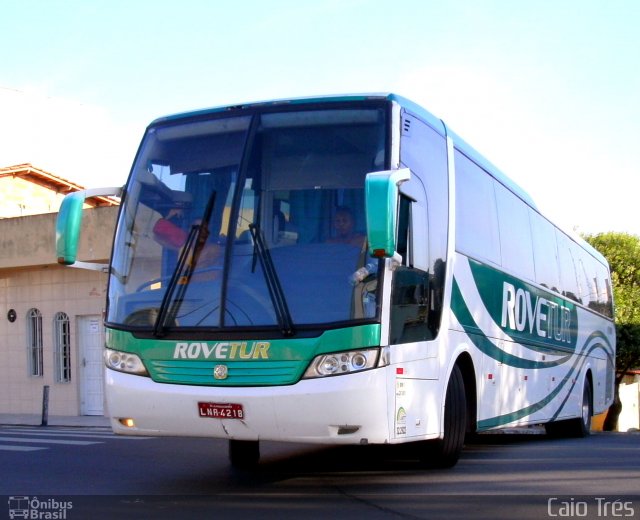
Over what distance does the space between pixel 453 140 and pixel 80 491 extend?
506cm

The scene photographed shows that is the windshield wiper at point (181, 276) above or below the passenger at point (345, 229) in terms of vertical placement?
below

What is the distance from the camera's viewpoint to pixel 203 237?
7.48m

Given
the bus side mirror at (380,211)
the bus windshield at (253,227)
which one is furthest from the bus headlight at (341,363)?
the bus side mirror at (380,211)

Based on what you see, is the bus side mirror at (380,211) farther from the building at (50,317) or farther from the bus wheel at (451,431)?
the building at (50,317)

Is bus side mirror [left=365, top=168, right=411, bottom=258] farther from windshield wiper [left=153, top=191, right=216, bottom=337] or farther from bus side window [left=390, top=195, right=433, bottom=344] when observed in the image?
windshield wiper [left=153, top=191, right=216, bottom=337]

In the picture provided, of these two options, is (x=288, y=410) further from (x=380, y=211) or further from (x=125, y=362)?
(x=380, y=211)

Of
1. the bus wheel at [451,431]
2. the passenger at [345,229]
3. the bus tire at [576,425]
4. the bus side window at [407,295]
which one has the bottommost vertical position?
the bus tire at [576,425]

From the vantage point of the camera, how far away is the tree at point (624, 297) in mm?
36188

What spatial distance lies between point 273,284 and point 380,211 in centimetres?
113

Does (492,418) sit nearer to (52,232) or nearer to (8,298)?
(52,232)

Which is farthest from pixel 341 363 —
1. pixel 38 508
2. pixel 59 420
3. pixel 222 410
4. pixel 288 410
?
pixel 59 420

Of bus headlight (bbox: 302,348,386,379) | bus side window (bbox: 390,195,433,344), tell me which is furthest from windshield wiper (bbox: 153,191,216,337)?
bus side window (bbox: 390,195,433,344)

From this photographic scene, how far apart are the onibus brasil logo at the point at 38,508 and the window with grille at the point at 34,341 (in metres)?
16.3

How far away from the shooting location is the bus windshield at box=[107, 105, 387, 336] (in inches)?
280
